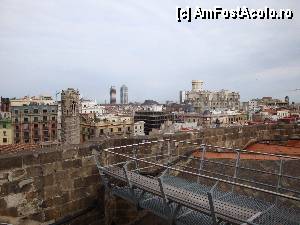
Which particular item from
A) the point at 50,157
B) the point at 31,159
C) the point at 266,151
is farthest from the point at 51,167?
the point at 266,151

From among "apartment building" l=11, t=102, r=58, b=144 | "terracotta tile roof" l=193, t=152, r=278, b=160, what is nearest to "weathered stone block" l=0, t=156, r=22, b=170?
"terracotta tile roof" l=193, t=152, r=278, b=160

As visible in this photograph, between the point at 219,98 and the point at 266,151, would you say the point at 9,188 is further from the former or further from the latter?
the point at 219,98

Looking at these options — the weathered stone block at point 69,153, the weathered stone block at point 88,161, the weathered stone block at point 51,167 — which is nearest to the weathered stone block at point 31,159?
the weathered stone block at point 51,167

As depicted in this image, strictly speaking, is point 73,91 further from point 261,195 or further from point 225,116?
point 261,195

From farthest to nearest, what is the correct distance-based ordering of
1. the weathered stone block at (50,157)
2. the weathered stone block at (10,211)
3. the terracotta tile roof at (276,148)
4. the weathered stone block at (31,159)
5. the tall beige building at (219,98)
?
1. the tall beige building at (219,98)
2. the terracotta tile roof at (276,148)
3. the weathered stone block at (50,157)
4. the weathered stone block at (31,159)
5. the weathered stone block at (10,211)

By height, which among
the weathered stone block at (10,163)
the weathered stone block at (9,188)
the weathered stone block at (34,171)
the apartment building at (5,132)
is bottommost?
the apartment building at (5,132)

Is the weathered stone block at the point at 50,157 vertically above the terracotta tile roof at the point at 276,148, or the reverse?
the weathered stone block at the point at 50,157

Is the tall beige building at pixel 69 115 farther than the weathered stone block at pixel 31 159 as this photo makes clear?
Yes

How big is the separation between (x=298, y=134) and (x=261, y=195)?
4719 mm

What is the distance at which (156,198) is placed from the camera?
5590 millimetres

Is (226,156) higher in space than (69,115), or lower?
lower

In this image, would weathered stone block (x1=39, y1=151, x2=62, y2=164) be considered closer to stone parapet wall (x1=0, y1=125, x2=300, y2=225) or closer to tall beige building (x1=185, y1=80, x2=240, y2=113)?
stone parapet wall (x1=0, y1=125, x2=300, y2=225)

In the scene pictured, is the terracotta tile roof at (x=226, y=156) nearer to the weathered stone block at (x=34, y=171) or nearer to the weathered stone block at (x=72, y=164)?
the weathered stone block at (x=72, y=164)

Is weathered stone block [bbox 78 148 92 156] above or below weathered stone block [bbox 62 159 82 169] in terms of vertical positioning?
above
